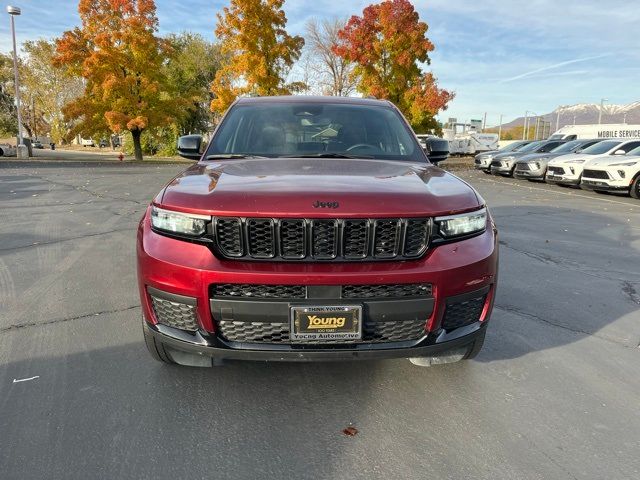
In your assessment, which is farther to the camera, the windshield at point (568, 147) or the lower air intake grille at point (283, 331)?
the windshield at point (568, 147)

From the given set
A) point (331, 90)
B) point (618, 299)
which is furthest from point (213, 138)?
point (331, 90)

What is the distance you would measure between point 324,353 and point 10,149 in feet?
106

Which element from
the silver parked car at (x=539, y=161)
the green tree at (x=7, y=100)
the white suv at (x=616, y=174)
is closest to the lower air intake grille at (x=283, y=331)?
the white suv at (x=616, y=174)

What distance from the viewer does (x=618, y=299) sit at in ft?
14.9

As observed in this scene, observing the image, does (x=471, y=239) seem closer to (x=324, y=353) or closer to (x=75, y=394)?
(x=324, y=353)

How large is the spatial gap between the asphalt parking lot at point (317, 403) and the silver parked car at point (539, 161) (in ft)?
47.0

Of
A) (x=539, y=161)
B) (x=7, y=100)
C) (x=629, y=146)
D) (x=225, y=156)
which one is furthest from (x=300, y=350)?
(x=7, y=100)

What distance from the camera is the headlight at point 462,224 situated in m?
2.46

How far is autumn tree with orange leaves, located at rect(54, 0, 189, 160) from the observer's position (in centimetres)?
2492

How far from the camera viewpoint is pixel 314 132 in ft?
12.2

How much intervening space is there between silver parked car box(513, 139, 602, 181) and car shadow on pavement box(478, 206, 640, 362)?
32.4 ft

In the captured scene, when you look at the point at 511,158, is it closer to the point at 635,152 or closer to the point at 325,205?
the point at 635,152

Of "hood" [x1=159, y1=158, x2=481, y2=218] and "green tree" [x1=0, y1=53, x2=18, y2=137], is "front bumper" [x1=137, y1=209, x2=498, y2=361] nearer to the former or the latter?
"hood" [x1=159, y1=158, x2=481, y2=218]

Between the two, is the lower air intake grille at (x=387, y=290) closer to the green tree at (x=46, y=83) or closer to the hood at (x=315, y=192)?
the hood at (x=315, y=192)
